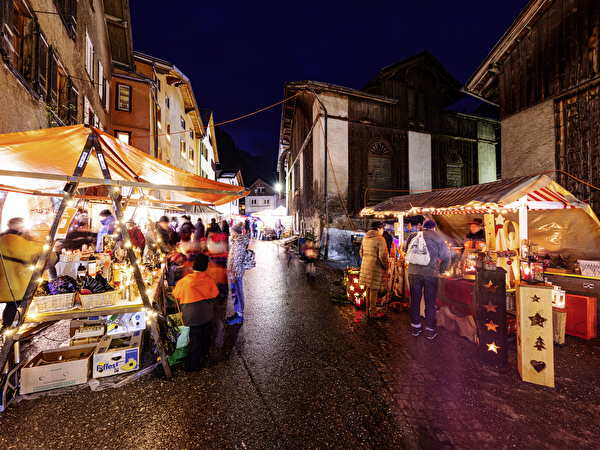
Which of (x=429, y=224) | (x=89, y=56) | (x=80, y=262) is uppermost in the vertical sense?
(x=89, y=56)

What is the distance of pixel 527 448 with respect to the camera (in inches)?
96.2

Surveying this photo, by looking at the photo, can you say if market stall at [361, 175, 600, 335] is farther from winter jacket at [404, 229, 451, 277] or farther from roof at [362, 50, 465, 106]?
roof at [362, 50, 465, 106]

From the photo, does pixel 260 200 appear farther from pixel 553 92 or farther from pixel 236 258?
pixel 236 258

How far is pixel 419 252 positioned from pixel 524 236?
7.30 ft

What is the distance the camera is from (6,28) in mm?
4883

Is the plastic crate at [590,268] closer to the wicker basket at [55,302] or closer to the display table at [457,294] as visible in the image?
the display table at [457,294]

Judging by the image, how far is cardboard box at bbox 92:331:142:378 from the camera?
3510mm

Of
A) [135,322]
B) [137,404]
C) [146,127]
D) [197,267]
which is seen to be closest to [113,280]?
[135,322]

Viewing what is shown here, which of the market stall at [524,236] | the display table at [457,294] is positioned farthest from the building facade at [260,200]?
the display table at [457,294]

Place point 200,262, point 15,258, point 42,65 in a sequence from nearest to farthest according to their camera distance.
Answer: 1. point 15,258
2. point 200,262
3. point 42,65

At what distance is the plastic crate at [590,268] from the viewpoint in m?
5.04

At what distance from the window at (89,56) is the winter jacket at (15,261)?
29.3 feet

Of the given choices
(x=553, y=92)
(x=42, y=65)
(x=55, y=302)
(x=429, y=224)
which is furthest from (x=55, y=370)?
(x=553, y=92)

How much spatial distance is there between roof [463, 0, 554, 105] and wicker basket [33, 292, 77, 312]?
14230 millimetres
